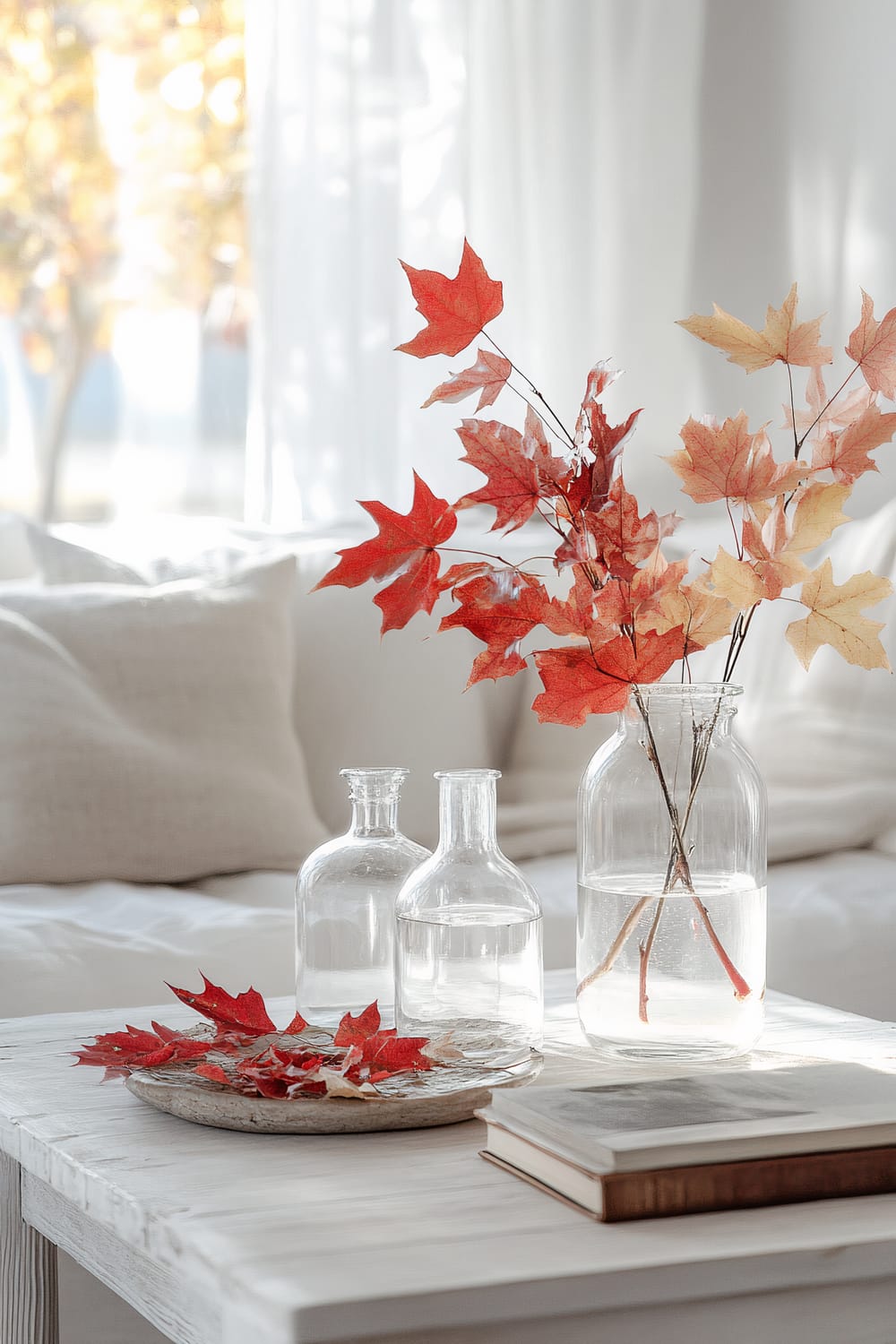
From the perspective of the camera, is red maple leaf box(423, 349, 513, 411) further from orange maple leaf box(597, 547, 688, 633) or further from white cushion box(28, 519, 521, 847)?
white cushion box(28, 519, 521, 847)

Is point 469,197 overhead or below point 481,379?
overhead

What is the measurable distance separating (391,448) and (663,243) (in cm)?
59

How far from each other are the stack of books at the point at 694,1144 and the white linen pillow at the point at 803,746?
4.24 ft

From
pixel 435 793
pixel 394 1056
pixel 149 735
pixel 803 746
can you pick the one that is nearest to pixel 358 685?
pixel 435 793

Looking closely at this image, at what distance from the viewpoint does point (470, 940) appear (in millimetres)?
950

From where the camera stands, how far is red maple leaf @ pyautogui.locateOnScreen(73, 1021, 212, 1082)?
941 millimetres

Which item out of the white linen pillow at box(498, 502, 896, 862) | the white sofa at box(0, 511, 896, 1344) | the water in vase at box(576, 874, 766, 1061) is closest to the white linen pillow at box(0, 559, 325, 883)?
the white sofa at box(0, 511, 896, 1344)

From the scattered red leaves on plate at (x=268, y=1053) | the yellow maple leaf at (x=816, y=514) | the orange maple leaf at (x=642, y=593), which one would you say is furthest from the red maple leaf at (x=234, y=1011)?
the yellow maple leaf at (x=816, y=514)

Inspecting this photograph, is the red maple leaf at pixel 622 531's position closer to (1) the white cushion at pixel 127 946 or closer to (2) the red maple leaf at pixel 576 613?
(2) the red maple leaf at pixel 576 613

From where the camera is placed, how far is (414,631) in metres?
2.23

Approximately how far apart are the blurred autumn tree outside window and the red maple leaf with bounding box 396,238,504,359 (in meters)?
1.97

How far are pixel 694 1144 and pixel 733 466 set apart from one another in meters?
0.39

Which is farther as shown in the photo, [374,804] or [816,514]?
[374,804]

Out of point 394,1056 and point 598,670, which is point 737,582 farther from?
point 394,1056
